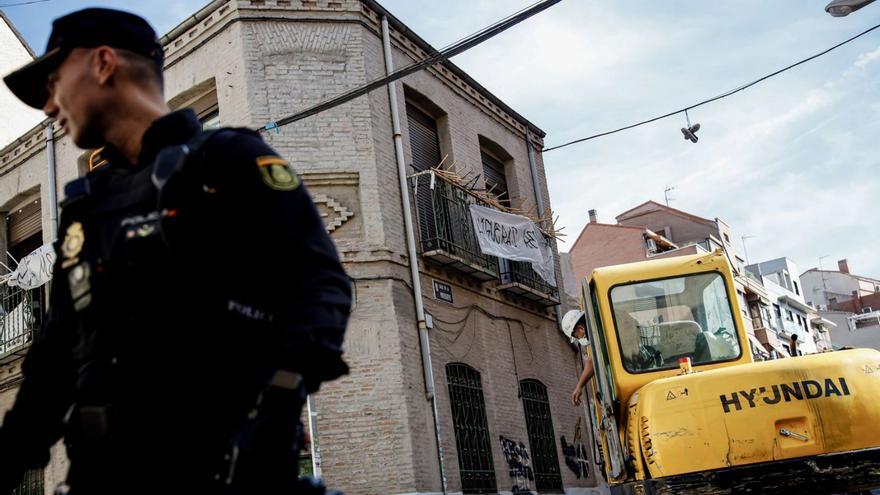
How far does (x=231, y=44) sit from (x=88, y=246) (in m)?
11.8

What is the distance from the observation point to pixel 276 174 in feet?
7.06

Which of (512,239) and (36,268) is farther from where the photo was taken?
(512,239)

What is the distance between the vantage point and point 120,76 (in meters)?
2.34

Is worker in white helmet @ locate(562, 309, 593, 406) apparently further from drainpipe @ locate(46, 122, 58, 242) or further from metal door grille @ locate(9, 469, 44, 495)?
metal door grille @ locate(9, 469, 44, 495)

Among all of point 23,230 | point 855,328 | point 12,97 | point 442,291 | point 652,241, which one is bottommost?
point 442,291

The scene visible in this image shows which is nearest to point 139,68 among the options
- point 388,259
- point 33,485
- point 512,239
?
point 388,259

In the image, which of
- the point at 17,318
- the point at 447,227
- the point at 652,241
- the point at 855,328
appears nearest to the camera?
the point at 447,227

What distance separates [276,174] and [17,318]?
15520 millimetres

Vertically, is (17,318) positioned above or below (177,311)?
above

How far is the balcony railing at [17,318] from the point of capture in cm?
1560

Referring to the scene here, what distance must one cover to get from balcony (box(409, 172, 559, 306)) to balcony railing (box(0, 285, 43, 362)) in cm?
676

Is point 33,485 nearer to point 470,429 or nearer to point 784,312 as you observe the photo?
point 470,429

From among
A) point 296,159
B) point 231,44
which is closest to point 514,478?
point 296,159

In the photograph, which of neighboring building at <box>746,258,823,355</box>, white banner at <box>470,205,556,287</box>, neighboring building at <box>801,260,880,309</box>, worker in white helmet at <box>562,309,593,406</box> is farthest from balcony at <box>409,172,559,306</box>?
neighboring building at <box>801,260,880,309</box>
